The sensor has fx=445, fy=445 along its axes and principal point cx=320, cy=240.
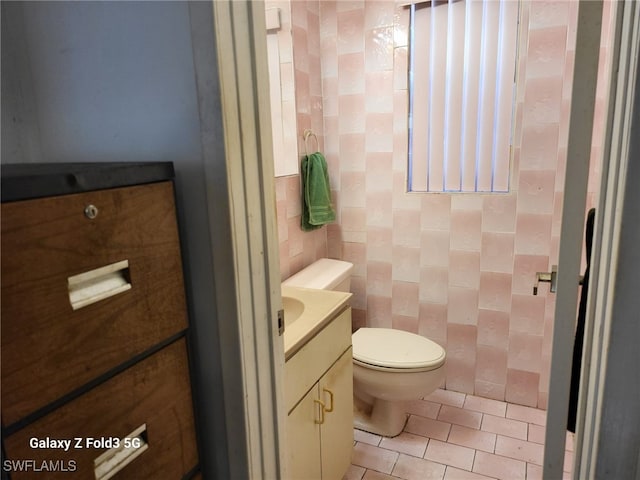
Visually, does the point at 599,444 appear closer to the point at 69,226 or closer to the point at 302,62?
the point at 69,226

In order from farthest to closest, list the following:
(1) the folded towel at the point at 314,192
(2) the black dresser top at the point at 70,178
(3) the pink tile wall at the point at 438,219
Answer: (1) the folded towel at the point at 314,192, (3) the pink tile wall at the point at 438,219, (2) the black dresser top at the point at 70,178

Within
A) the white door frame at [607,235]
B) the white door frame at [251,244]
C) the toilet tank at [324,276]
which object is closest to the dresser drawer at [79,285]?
the white door frame at [251,244]

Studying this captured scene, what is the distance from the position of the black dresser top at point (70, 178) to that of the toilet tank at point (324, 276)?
1.18 meters

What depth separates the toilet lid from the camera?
186 cm

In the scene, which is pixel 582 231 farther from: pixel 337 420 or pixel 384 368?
pixel 384 368

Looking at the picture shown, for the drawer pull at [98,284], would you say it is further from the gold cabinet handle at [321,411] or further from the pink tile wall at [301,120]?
the pink tile wall at [301,120]

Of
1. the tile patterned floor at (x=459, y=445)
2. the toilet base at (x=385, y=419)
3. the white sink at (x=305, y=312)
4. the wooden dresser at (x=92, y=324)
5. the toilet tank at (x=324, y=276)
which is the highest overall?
the wooden dresser at (x=92, y=324)

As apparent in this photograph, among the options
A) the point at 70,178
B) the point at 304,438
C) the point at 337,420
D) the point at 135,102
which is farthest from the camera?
the point at 337,420

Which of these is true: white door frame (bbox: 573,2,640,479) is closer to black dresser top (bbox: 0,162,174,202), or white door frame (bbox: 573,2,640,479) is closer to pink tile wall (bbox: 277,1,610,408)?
black dresser top (bbox: 0,162,174,202)

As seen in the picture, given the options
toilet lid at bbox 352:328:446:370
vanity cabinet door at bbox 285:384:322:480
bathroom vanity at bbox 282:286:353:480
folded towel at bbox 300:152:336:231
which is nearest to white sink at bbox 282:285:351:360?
bathroom vanity at bbox 282:286:353:480

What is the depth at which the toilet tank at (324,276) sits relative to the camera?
198 centimetres

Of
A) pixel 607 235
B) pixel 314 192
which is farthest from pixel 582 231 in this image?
pixel 314 192

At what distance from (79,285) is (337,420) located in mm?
1165

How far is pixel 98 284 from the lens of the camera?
0.70 metres
